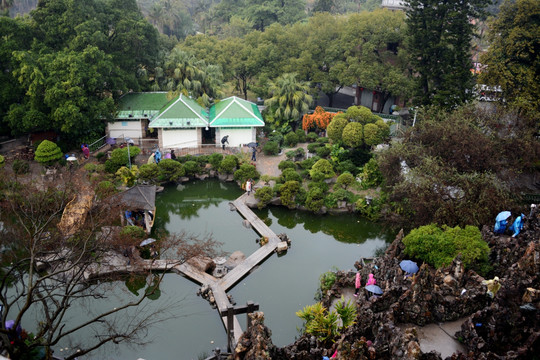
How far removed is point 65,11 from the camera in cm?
2747

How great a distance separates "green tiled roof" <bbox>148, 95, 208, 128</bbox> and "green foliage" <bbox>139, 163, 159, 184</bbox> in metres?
5.25

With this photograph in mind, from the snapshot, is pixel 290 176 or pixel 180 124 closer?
pixel 290 176

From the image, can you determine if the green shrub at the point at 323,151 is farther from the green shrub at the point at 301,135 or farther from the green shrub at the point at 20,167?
the green shrub at the point at 20,167

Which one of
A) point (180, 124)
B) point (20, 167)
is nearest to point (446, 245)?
point (180, 124)

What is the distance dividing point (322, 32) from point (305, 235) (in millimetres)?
20065

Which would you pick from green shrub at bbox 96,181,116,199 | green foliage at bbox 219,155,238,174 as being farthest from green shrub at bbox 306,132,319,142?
green shrub at bbox 96,181,116,199

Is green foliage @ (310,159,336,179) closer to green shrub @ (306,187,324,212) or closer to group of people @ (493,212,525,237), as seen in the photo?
green shrub @ (306,187,324,212)

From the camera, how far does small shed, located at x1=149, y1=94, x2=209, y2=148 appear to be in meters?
28.9

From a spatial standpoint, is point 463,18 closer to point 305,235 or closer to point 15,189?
point 305,235

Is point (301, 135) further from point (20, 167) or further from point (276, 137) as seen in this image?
point (20, 167)

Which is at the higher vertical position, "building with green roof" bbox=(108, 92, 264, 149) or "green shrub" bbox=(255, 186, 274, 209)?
"building with green roof" bbox=(108, 92, 264, 149)

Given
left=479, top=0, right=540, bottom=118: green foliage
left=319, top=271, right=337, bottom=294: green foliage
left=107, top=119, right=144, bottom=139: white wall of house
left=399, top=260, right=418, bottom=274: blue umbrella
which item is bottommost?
left=319, top=271, right=337, bottom=294: green foliage

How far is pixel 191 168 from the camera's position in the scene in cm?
2553

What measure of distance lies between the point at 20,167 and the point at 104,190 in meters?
6.90
